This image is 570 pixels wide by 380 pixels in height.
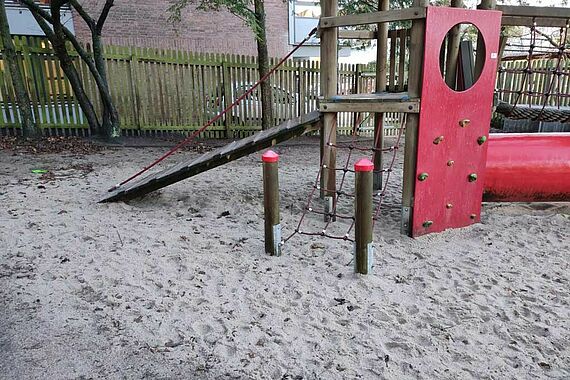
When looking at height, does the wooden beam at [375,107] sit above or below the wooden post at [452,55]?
below

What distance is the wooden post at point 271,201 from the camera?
3.43 m

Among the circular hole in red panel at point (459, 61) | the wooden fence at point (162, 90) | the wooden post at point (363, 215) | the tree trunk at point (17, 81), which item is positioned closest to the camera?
the wooden post at point (363, 215)

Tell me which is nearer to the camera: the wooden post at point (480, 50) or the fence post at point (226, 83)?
the wooden post at point (480, 50)

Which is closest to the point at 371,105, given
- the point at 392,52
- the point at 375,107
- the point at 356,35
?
the point at 375,107

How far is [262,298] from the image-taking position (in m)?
2.94

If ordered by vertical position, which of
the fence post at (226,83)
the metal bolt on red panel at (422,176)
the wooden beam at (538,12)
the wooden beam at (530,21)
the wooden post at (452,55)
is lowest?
the metal bolt on red panel at (422,176)

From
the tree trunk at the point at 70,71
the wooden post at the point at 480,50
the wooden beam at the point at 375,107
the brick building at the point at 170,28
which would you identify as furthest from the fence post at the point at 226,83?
the brick building at the point at 170,28

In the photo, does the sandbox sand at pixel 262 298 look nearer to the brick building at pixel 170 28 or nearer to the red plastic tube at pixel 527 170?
the red plastic tube at pixel 527 170

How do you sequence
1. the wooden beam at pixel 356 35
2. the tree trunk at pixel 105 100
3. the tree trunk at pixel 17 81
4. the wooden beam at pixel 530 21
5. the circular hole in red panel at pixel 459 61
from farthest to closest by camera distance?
the tree trunk at pixel 105 100
the tree trunk at pixel 17 81
the wooden beam at pixel 356 35
the circular hole in red panel at pixel 459 61
the wooden beam at pixel 530 21

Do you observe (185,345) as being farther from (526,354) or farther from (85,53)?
(85,53)

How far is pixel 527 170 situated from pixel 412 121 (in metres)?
1.48

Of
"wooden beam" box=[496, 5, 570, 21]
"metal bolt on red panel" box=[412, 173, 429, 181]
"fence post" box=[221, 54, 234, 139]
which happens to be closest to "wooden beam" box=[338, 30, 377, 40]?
"wooden beam" box=[496, 5, 570, 21]

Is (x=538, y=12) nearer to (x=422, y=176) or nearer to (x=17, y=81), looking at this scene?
(x=422, y=176)

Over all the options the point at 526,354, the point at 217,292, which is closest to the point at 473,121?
the point at 526,354
